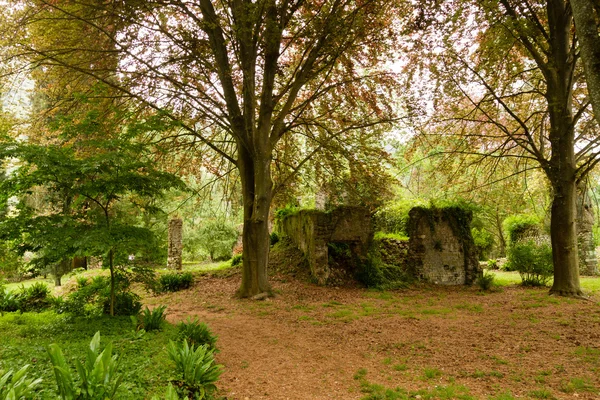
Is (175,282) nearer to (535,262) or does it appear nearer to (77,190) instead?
(77,190)

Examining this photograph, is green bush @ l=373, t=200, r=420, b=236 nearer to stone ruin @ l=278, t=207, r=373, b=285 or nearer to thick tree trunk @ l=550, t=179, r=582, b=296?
stone ruin @ l=278, t=207, r=373, b=285

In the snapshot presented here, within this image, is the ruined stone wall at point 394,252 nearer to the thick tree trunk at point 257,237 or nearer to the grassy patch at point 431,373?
the thick tree trunk at point 257,237

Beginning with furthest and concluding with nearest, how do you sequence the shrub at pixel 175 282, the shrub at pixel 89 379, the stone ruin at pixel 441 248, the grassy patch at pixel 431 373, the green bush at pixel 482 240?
1. the green bush at pixel 482 240
2. the stone ruin at pixel 441 248
3. the shrub at pixel 175 282
4. the grassy patch at pixel 431 373
5. the shrub at pixel 89 379

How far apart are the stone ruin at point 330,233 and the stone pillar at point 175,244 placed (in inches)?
232

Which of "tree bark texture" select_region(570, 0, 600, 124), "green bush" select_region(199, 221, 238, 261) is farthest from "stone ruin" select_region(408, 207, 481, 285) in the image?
"green bush" select_region(199, 221, 238, 261)

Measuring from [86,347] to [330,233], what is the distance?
738cm

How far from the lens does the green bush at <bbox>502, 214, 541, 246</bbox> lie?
13.9 metres

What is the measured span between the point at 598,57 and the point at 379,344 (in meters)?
4.43

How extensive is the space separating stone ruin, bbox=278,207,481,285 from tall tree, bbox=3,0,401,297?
7.70ft

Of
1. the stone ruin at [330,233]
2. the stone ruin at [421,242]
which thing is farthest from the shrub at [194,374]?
the stone ruin at [421,242]

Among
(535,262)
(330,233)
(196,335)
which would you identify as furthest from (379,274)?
(196,335)

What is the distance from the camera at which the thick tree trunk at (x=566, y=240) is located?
7.82 meters

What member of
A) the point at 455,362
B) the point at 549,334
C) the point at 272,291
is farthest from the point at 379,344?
the point at 272,291

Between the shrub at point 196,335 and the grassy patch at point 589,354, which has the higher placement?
the shrub at point 196,335
